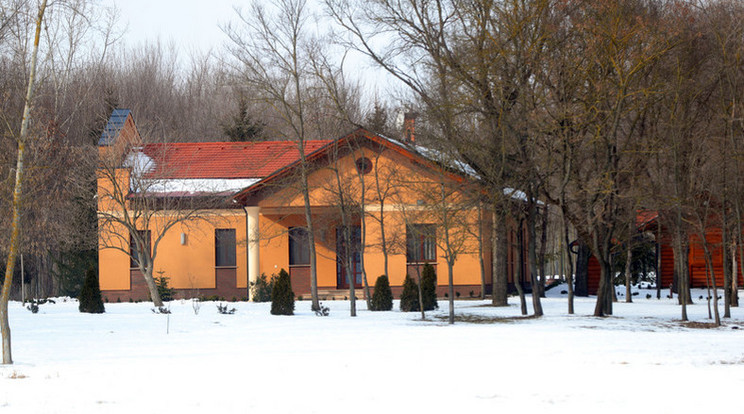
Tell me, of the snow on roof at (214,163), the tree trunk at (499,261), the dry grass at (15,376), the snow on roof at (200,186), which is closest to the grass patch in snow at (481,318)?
the tree trunk at (499,261)

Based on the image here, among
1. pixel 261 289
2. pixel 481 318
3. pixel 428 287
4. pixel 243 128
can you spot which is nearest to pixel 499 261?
pixel 428 287

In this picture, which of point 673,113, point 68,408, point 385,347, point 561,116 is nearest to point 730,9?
point 673,113

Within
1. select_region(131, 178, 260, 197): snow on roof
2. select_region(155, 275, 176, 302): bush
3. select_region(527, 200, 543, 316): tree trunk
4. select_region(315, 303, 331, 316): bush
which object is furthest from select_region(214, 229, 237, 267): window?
select_region(527, 200, 543, 316): tree trunk

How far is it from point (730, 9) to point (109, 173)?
1717cm

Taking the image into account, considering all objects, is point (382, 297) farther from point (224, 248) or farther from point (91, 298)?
point (224, 248)

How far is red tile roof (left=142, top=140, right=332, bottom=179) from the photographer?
3197cm

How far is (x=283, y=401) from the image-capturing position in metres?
8.93

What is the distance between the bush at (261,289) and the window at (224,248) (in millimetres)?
2530

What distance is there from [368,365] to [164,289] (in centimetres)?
1913

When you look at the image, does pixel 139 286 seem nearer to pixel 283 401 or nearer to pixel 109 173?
pixel 109 173

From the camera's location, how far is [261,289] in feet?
93.6

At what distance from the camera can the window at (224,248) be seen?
102 ft

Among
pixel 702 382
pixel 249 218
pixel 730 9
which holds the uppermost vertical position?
pixel 730 9

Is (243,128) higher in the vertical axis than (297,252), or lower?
higher
